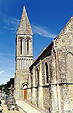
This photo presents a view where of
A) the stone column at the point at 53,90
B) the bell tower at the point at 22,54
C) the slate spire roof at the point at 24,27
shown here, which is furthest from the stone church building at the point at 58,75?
the slate spire roof at the point at 24,27

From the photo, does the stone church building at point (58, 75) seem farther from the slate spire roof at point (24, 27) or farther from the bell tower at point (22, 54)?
the slate spire roof at point (24, 27)

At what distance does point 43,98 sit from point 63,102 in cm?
560

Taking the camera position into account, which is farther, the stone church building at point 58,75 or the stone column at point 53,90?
the stone column at point 53,90

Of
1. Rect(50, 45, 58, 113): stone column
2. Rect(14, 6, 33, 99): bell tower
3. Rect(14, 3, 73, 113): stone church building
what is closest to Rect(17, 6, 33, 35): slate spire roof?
Rect(14, 6, 33, 99): bell tower

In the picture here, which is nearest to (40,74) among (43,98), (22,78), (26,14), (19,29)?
(43,98)

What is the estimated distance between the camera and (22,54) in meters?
34.4

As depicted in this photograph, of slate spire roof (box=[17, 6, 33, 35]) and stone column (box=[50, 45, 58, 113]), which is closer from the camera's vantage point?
stone column (box=[50, 45, 58, 113])

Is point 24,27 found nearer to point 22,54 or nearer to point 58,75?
point 22,54

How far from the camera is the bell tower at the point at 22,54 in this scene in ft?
106

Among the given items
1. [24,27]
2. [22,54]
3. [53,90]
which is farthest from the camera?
[24,27]

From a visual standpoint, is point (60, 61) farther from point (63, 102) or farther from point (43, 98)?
point (43, 98)

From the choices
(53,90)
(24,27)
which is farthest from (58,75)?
(24,27)

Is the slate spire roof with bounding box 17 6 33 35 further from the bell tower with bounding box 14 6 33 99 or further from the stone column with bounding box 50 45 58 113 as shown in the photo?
the stone column with bounding box 50 45 58 113

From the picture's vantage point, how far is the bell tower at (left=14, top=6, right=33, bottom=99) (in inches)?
1268
